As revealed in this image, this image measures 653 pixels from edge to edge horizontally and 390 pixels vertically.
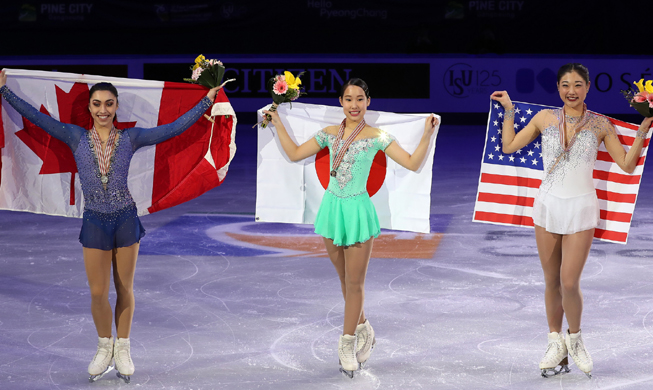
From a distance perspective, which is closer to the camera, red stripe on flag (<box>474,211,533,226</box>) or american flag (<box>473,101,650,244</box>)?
american flag (<box>473,101,650,244</box>)

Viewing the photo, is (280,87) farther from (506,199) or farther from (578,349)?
(578,349)

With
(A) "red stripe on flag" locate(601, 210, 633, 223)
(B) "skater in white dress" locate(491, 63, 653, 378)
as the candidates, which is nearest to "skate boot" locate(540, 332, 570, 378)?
(B) "skater in white dress" locate(491, 63, 653, 378)

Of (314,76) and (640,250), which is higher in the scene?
(314,76)

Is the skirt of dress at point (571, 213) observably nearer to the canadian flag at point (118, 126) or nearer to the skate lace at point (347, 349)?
the skate lace at point (347, 349)

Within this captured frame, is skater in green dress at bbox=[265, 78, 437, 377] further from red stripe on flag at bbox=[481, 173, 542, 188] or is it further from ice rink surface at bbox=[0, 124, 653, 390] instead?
red stripe on flag at bbox=[481, 173, 542, 188]

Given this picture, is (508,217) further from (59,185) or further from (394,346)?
(59,185)

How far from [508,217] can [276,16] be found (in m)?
12.9

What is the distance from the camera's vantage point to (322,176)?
5117 millimetres

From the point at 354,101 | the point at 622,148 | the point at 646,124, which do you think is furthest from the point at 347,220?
the point at 646,124

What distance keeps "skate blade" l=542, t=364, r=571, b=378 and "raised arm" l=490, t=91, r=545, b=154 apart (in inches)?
48.2

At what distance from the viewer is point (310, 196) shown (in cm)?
515

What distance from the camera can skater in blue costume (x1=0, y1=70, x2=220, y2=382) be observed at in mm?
4254

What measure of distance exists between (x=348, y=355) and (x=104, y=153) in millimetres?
1708

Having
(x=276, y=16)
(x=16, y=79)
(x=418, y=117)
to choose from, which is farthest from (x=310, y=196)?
(x=276, y=16)
